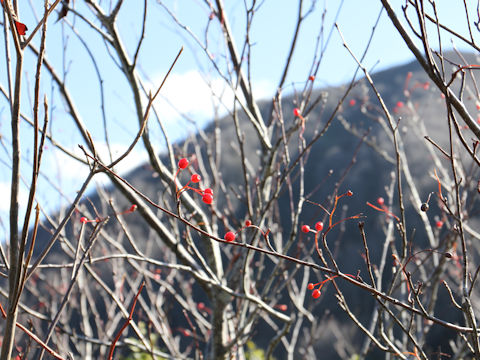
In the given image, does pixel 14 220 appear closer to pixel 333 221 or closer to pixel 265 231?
pixel 265 231

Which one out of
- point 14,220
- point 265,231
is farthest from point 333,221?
point 14,220

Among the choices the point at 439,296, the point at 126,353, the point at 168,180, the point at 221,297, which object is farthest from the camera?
the point at 126,353

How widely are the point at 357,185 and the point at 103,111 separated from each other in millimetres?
6216

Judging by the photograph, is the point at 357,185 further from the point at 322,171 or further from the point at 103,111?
the point at 103,111

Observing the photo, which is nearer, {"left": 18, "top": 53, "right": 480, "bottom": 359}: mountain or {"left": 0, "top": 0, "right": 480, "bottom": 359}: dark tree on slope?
{"left": 0, "top": 0, "right": 480, "bottom": 359}: dark tree on slope

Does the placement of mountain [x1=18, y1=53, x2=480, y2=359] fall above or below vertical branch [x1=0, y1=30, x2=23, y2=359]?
below

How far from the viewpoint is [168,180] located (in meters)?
2.54

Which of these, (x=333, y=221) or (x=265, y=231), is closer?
(x=265, y=231)

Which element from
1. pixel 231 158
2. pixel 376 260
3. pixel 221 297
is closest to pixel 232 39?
pixel 221 297

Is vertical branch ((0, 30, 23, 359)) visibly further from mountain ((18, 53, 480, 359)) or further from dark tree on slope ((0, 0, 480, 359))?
mountain ((18, 53, 480, 359))

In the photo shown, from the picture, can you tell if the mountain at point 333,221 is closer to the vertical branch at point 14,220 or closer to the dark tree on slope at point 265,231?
the dark tree on slope at point 265,231

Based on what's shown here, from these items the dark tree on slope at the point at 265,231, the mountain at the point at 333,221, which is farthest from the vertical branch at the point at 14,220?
the mountain at the point at 333,221

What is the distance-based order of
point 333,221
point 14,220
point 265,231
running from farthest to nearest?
point 333,221, point 265,231, point 14,220

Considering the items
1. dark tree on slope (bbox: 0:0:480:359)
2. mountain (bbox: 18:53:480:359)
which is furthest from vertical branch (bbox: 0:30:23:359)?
mountain (bbox: 18:53:480:359)
